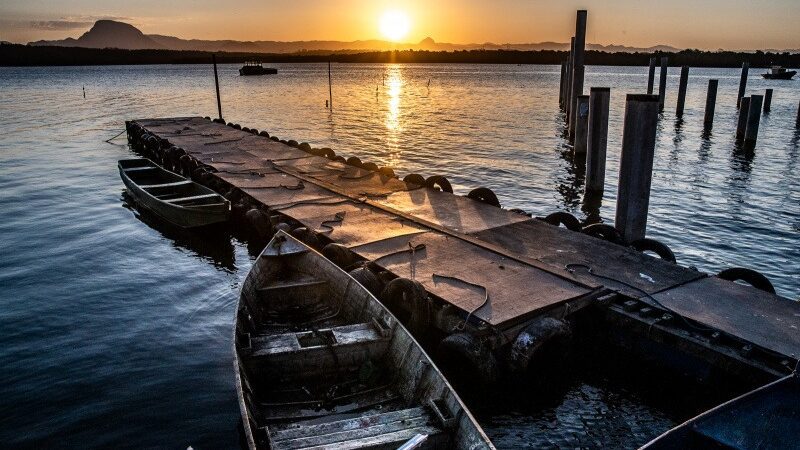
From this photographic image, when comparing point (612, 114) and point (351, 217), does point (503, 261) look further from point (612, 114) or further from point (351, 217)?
point (612, 114)

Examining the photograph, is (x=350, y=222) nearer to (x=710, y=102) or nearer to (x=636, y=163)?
(x=636, y=163)

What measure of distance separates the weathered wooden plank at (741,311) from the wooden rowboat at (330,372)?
4407 millimetres

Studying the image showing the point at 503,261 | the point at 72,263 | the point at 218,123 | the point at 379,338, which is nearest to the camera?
the point at 379,338

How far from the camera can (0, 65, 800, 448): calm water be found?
8.29 metres

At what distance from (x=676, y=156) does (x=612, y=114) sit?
21.6 metres

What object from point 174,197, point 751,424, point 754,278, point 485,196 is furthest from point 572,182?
point 751,424

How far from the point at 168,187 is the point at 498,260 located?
12257mm

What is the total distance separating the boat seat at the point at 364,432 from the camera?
5613mm

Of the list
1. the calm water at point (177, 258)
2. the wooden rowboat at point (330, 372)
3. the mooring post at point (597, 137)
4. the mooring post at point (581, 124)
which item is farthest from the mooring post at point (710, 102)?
the wooden rowboat at point (330, 372)

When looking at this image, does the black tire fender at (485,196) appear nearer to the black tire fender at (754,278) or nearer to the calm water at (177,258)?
the calm water at (177,258)

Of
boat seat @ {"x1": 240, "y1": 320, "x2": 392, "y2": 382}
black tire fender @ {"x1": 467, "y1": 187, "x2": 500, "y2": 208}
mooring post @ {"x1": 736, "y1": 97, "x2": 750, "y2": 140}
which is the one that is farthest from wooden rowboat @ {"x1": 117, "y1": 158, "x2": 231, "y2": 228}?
mooring post @ {"x1": 736, "y1": 97, "x2": 750, "y2": 140}

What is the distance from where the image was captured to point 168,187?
17.5m

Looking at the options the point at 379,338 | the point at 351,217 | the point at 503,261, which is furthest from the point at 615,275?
the point at 351,217

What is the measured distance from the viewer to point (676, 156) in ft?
90.7
